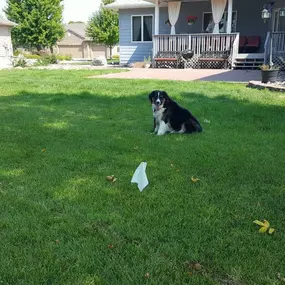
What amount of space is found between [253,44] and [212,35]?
2587mm

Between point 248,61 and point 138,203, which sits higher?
point 248,61

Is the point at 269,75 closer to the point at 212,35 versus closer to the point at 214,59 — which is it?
the point at 214,59

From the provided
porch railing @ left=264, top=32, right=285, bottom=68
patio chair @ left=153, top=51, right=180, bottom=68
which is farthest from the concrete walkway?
patio chair @ left=153, top=51, right=180, bottom=68

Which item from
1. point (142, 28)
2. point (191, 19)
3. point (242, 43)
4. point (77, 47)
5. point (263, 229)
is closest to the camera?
point (263, 229)

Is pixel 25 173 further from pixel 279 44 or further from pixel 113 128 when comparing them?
pixel 279 44

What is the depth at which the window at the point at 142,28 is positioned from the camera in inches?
752

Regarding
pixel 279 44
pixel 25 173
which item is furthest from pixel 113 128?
pixel 279 44

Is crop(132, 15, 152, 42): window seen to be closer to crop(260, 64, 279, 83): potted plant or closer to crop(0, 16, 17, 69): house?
crop(0, 16, 17, 69): house

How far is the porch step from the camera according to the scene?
15141 mm

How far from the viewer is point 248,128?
521 cm

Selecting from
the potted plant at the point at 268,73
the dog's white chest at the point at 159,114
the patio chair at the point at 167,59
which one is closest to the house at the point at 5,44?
the patio chair at the point at 167,59

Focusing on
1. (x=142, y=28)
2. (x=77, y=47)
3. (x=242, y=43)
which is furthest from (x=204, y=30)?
(x=77, y=47)

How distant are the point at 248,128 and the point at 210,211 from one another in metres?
2.94

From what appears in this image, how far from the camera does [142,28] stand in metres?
19.1
